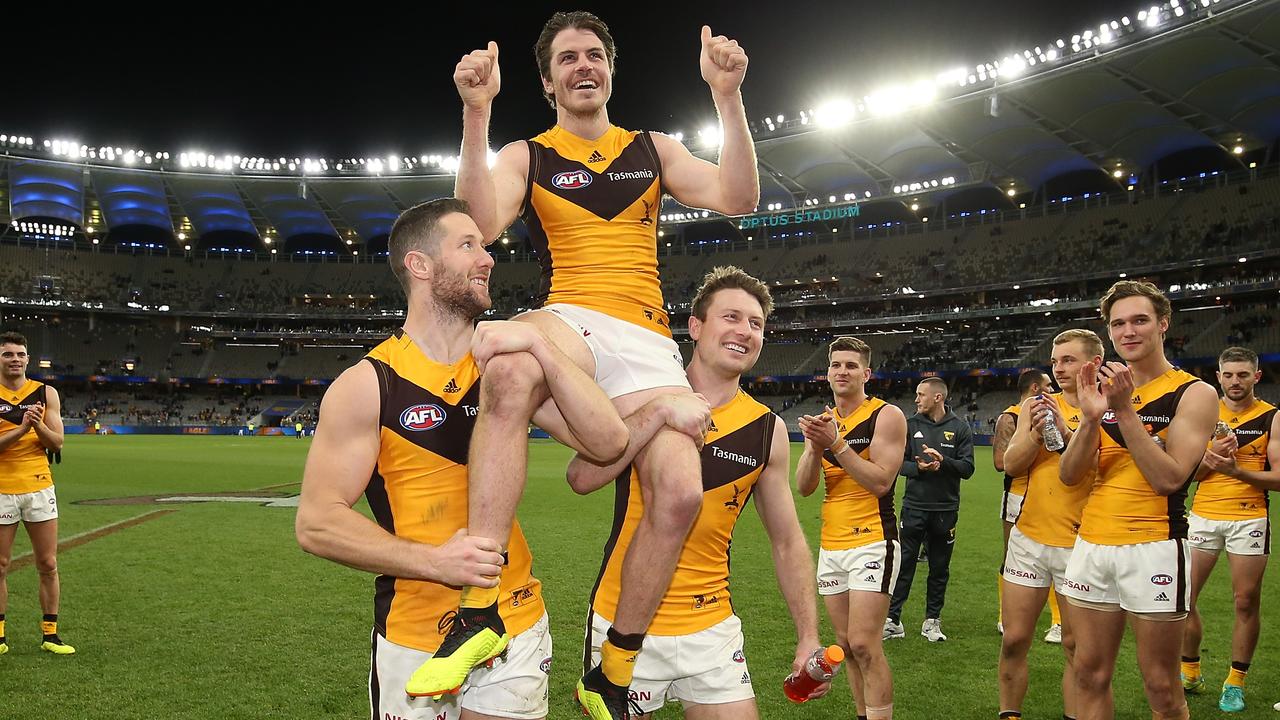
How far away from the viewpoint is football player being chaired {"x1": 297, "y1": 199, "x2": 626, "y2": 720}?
3273mm

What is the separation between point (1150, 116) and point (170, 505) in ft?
152

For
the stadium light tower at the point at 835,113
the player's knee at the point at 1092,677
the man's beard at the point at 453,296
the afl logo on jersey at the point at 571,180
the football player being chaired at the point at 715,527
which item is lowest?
the player's knee at the point at 1092,677

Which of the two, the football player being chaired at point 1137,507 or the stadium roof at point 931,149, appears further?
the stadium roof at point 931,149

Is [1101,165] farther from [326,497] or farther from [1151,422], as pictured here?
[326,497]

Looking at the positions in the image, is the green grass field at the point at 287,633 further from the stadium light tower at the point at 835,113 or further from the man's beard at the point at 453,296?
the stadium light tower at the point at 835,113

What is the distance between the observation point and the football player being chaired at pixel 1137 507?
494cm

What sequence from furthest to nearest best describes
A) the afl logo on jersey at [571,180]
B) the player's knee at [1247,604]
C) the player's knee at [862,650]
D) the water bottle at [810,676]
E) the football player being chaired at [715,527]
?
1. the player's knee at [1247,604]
2. the player's knee at [862,650]
3. the afl logo on jersey at [571,180]
4. the football player being chaired at [715,527]
5. the water bottle at [810,676]

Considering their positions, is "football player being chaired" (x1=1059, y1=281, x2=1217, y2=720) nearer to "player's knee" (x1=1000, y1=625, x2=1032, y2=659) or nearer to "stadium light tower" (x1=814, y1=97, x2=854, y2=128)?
"player's knee" (x1=1000, y1=625, x2=1032, y2=659)

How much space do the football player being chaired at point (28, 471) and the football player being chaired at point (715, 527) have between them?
675 centimetres

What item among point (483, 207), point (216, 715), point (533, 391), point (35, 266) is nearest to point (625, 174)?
point (483, 207)

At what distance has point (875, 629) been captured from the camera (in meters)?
6.01

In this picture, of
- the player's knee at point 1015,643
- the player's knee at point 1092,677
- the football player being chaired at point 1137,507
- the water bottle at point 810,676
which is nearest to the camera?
the water bottle at point 810,676

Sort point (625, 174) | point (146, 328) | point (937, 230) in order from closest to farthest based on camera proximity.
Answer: point (625, 174) → point (937, 230) → point (146, 328)

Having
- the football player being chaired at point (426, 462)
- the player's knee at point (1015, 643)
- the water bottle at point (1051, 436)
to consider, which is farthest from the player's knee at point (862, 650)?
the football player being chaired at point (426, 462)
